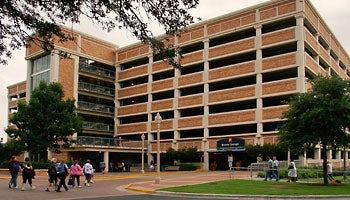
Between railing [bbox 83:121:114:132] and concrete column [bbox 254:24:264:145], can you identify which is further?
railing [bbox 83:121:114:132]

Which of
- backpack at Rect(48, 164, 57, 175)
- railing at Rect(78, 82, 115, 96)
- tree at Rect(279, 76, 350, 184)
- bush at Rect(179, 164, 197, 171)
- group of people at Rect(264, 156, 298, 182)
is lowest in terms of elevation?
bush at Rect(179, 164, 197, 171)

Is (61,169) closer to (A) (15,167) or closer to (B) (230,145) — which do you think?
(A) (15,167)

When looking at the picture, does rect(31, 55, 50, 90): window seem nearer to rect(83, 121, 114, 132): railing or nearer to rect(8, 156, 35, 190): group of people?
rect(83, 121, 114, 132): railing

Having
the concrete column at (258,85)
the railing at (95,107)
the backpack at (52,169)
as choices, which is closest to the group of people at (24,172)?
the backpack at (52,169)

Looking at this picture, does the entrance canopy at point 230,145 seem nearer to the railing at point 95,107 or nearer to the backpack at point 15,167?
the railing at point 95,107

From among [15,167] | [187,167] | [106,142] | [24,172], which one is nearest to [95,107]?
[106,142]

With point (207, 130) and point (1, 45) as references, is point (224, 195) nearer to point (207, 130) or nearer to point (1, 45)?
point (1, 45)

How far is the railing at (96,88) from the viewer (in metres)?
59.6

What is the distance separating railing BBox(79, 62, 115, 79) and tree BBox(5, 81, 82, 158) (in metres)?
17.7

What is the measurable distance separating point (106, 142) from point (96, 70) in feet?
41.7

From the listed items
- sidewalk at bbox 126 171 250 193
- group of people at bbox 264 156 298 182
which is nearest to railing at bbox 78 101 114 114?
sidewalk at bbox 126 171 250 193

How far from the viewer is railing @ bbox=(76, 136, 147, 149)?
50812mm

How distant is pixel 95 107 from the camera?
61.0 metres

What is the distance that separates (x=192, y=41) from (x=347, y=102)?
108ft
